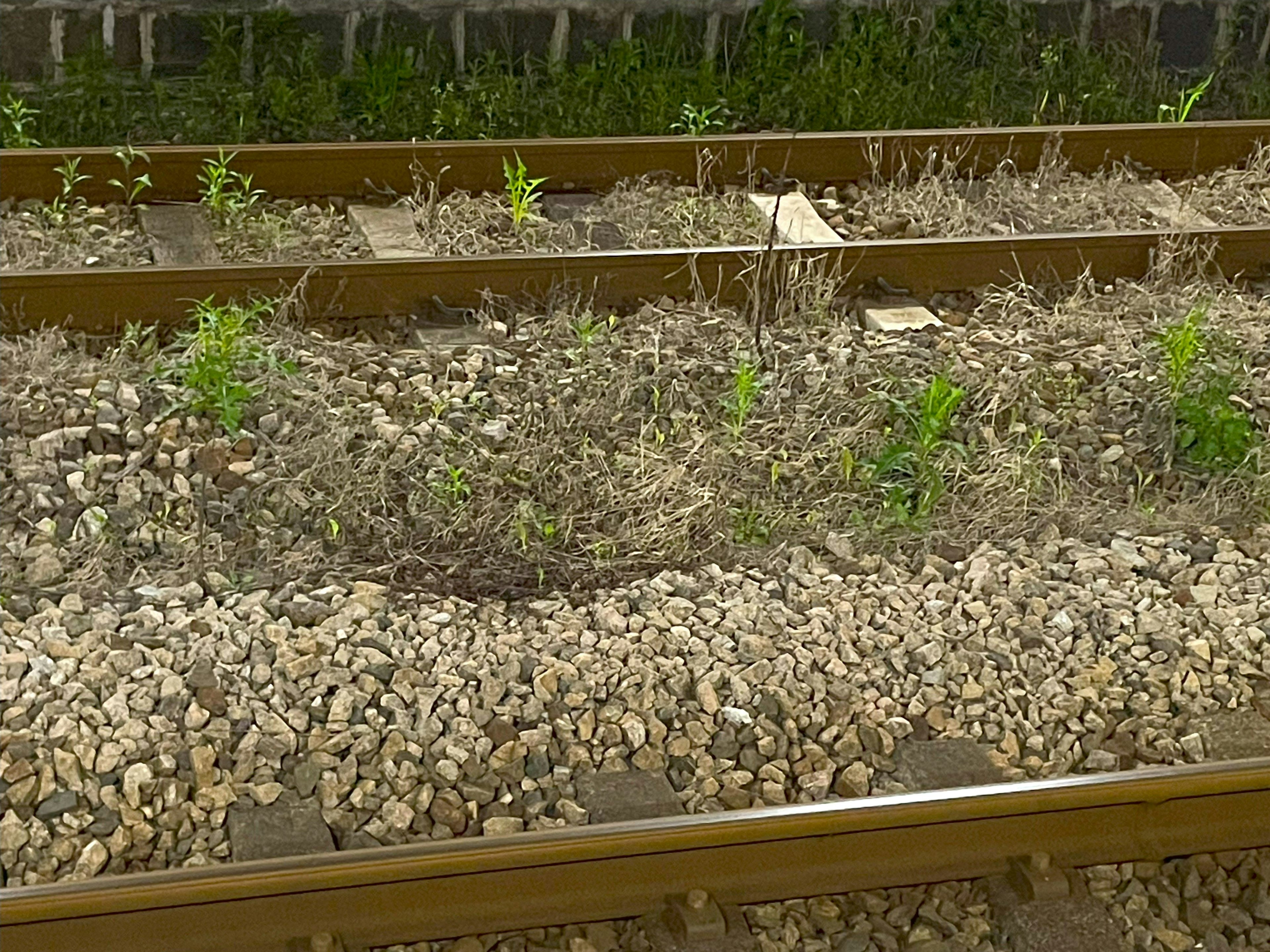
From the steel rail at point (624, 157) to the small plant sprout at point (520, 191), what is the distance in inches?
4.5

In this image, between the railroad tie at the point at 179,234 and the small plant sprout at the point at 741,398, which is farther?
the railroad tie at the point at 179,234

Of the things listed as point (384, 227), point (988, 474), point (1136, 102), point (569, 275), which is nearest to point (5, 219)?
point (384, 227)

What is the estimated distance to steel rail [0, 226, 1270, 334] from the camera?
556 centimetres

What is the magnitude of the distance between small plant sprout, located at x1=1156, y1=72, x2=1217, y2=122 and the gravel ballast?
263 cm

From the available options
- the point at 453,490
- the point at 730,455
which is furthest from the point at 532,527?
the point at 730,455

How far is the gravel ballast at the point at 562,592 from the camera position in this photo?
12.2 ft

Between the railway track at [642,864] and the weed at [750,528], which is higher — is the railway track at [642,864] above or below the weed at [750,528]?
below

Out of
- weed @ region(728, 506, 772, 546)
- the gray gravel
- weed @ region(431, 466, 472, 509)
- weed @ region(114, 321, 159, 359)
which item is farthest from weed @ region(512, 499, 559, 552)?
weed @ region(114, 321, 159, 359)

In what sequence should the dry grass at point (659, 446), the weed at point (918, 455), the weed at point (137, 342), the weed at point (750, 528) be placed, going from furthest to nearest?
the weed at point (137, 342)
the weed at point (918, 455)
the weed at point (750, 528)
the dry grass at point (659, 446)

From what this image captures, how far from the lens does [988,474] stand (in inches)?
195

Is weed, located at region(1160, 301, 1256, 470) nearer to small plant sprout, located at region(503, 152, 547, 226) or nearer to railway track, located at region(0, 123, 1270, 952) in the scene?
railway track, located at region(0, 123, 1270, 952)

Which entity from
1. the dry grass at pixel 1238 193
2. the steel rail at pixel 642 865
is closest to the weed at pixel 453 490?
the steel rail at pixel 642 865

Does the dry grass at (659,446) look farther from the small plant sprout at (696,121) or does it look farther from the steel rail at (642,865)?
the small plant sprout at (696,121)

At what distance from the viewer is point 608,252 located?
19.8 ft
